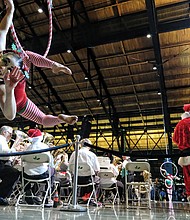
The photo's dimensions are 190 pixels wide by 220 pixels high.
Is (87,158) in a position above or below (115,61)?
below

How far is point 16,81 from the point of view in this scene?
1.55 metres

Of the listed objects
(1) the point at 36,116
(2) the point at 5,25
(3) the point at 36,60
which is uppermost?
(2) the point at 5,25

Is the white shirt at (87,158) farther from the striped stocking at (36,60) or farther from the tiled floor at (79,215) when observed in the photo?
the striped stocking at (36,60)

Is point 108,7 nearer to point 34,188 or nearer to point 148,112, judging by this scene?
point 34,188

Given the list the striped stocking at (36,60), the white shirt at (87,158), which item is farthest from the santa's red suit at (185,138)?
the striped stocking at (36,60)

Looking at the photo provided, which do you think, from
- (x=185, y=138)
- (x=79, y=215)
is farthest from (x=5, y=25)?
(x=185, y=138)

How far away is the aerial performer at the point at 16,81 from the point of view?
5.13 ft

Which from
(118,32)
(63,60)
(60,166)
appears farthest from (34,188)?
(63,60)

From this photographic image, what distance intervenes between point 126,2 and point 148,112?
691 cm

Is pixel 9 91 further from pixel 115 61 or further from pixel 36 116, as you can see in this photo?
pixel 115 61

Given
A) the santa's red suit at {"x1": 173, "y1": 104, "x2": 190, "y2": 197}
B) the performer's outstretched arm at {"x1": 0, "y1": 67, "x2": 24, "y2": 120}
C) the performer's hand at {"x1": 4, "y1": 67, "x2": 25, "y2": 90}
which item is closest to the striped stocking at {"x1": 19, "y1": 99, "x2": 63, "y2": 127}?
the performer's outstretched arm at {"x1": 0, "y1": 67, "x2": 24, "y2": 120}

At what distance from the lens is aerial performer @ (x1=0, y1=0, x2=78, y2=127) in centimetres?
156

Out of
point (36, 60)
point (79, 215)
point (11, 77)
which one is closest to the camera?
point (11, 77)

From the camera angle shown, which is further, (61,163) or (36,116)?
(61,163)
